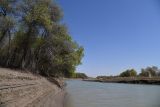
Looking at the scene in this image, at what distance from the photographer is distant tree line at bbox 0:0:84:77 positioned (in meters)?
44.0

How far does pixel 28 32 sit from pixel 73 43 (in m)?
11.9

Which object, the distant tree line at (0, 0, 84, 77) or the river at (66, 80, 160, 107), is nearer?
the river at (66, 80, 160, 107)

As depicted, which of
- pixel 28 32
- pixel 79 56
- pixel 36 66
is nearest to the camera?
pixel 28 32

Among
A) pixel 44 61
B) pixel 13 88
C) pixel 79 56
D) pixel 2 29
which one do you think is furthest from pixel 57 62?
pixel 13 88

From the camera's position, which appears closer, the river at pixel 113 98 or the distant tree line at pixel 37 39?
the river at pixel 113 98

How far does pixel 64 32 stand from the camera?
5209cm

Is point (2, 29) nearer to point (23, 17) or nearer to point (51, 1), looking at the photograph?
point (23, 17)

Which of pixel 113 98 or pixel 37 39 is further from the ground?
pixel 37 39

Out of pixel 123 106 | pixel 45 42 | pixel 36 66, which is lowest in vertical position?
pixel 123 106

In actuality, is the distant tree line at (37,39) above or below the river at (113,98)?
above

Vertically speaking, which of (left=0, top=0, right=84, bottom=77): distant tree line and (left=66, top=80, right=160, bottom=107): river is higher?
(left=0, top=0, right=84, bottom=77): distant tree line

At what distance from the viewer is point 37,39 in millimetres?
48938

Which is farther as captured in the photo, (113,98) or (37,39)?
(37,39)

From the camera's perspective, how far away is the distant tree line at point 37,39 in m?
44.0
